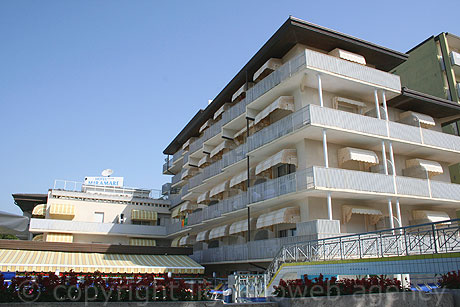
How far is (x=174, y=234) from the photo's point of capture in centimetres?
4391

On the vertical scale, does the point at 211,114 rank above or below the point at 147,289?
above

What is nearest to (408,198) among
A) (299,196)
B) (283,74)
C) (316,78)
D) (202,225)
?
(299,196)

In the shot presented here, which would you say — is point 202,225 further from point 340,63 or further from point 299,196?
point 340,63

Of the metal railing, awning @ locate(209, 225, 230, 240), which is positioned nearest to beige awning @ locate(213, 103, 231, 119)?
awning @ locate(209, 225, 230, 240)

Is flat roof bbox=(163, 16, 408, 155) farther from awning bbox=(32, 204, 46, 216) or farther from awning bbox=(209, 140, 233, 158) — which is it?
awning bbox=(32, 204, 46, 216)

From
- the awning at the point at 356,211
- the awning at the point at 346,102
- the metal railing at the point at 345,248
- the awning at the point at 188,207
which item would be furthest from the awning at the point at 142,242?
the awning at the point at 346,102

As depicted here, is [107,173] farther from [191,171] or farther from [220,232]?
[220,232]

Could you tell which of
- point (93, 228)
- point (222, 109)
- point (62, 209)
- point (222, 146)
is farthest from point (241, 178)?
point (62, 209)

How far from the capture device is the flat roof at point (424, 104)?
28.2 m

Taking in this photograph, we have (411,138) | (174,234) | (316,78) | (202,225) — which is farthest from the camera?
(174,234)

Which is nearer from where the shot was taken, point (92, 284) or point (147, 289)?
point (147, 289)

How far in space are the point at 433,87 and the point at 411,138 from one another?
1244cm

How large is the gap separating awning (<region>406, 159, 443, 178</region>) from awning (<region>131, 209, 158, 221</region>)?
28342mm

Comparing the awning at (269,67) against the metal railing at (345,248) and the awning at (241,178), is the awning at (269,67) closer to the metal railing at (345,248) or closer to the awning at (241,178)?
the awning at (241,178)
